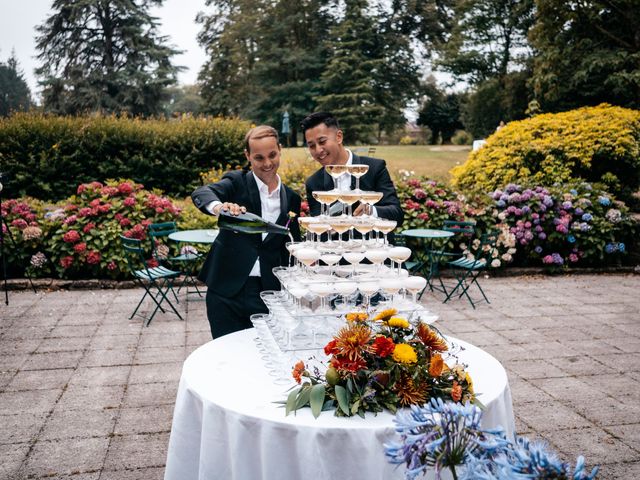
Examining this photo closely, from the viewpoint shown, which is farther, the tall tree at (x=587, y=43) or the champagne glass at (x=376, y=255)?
the tall tree at (x=587, y=43)

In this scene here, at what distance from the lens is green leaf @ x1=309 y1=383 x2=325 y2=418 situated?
1911 millimetres

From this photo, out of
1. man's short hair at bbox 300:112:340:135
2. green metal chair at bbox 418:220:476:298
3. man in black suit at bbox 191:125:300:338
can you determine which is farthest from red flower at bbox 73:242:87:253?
man's short hair at bbox 300:112:340:135

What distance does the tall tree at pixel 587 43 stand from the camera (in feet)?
52.6

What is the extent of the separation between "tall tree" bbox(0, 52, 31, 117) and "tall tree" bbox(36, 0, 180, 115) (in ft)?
51.4

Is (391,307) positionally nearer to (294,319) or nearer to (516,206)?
(294,319)

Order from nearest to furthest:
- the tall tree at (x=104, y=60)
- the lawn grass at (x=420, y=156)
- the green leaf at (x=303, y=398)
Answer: the green leaf at (x=303, y=398), the lawn grass at (x=420, y=156), the tall tree at (x=104, y=60)

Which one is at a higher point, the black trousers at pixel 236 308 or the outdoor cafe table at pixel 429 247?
the black trousers at pixel 236 308

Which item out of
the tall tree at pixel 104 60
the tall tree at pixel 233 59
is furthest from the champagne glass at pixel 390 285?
the tall tree at pixel 233 59

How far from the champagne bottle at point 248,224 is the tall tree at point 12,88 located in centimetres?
4505

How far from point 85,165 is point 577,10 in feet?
48.8

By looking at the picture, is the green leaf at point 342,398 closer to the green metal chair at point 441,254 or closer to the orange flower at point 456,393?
the orange flower at point 456,393

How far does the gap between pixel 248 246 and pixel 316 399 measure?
1227mm

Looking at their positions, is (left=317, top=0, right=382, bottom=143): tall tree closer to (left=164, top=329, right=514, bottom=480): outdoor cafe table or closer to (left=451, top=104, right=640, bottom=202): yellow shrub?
(left=451, top=104, right=640, bottom=202): yellow shrub

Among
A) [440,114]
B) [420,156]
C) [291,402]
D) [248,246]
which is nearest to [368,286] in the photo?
[291,402]
